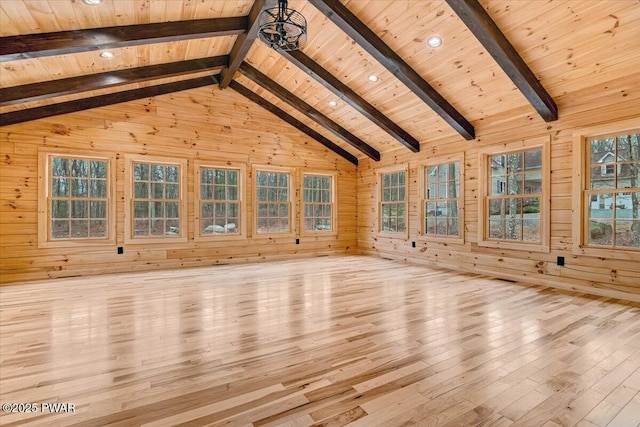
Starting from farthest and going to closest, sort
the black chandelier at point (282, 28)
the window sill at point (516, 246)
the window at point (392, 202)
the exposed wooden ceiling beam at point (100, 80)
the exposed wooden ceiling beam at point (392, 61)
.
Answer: the window at point (392, 202) < the window sill at point (516, 246) < the exposed wooden ceiling beam at point (100, 80) < the exposed wooden ceiling beam at point (392, 61) < the black chandelier at point (282, 28)

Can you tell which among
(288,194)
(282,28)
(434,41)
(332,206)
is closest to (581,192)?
(434,41)

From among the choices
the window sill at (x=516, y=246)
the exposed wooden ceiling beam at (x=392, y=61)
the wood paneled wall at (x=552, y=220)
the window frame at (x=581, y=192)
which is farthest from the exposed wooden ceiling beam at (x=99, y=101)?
the window frame at (x=581, y=192)

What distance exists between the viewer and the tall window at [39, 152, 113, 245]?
5031mm

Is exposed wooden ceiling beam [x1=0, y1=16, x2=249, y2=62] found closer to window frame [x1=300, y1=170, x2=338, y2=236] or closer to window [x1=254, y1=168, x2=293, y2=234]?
window [x1=254, y1=168, x2=293, y2=234]

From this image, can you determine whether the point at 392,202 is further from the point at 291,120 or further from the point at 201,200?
the point at 201,200

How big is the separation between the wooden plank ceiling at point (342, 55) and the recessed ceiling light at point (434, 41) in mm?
57

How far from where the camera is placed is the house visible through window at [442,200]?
5.79 m

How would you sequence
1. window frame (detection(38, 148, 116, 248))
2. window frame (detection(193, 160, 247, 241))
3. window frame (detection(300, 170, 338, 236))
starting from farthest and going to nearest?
window frame (detection(300, 170, 338, 236)) < window frame (detection(193, 160, 247, 241)) < window frame (detection(38, 148, 116, 248))

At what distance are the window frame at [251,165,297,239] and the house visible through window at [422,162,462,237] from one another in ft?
9.33

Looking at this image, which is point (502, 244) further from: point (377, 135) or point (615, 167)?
point (377, 135)

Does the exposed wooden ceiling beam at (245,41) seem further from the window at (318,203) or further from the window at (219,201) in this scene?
the window at (318,203)

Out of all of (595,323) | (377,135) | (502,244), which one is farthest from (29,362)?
(377,135)

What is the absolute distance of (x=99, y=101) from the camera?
17.1 ft

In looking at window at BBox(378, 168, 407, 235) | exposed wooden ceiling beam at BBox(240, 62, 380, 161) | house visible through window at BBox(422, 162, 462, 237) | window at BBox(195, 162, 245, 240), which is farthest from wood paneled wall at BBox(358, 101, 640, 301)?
window at BBox(195, 162, 245, 240)
